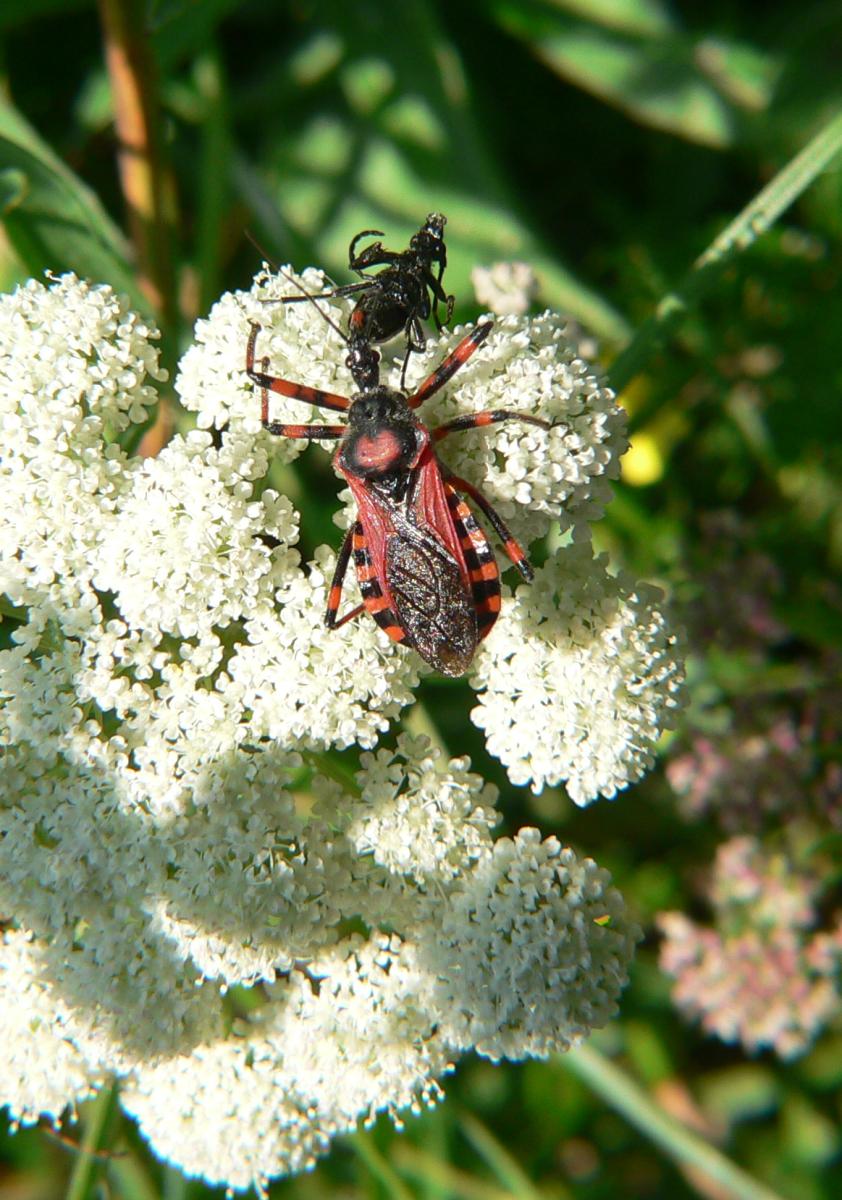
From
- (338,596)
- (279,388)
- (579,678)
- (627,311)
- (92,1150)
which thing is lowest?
(92,1150)

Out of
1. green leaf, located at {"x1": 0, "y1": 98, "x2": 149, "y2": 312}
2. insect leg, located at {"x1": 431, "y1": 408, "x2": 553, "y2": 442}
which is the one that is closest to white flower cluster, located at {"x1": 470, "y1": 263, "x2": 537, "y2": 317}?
insect leg, located at {"x1": 431, "y1": 408, "x2": 553, "y2": 442}

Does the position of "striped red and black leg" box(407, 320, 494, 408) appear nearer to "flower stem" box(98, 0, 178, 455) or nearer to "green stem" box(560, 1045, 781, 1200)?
"flower stem" box(98, 0, 178, 455)

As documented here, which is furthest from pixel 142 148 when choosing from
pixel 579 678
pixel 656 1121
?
pixel 656 1121

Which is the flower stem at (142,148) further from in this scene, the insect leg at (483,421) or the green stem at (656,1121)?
the green stem at (656,1121)

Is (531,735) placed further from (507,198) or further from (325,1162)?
(325,1162)

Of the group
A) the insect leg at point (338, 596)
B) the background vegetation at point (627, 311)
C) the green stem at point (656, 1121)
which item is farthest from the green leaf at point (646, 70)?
the green stem at point (656, 1121)

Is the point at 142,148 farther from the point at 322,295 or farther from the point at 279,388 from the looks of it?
the point at 279,388
